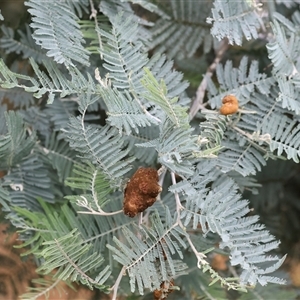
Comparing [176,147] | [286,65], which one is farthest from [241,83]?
[176,147]

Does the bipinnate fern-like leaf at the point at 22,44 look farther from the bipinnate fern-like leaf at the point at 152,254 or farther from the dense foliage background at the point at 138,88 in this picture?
the bipinnate fern-like leaf at the point at 152,254

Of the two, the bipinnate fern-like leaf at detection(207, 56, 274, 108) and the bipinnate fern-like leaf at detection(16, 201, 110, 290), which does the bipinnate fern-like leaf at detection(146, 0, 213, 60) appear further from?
the bipinnate fern-like leaf at detection(16, 201, 110, 290)

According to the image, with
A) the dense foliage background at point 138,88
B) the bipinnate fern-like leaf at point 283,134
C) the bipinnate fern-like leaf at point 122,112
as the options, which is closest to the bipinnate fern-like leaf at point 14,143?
the dense foliage background at point 138,88

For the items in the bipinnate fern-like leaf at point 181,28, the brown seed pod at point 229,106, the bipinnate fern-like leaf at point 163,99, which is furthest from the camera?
the bipinnate fern-like leaf at point 181,28

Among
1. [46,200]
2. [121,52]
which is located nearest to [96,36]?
[121,52]

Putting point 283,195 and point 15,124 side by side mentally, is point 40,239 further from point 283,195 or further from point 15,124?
point 283,195

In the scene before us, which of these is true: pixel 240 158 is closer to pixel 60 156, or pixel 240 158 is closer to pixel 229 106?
pixel 229 106

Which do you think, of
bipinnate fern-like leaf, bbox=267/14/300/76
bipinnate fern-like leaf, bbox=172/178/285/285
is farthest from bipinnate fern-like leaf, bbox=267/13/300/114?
bipinnate fern-like leaf, bbox=172/178/285/285
